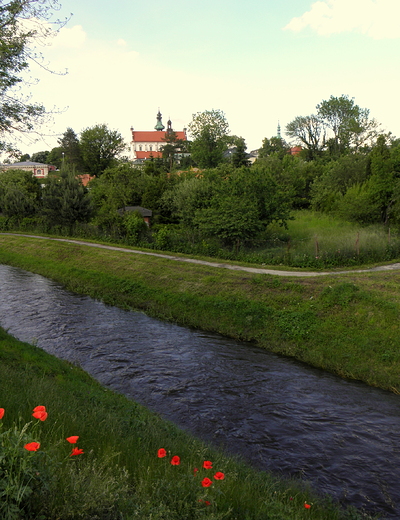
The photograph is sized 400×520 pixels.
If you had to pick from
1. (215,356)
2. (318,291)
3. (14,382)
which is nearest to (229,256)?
(318,291)

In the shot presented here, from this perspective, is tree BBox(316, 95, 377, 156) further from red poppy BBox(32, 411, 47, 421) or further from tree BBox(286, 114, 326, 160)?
red poppy BBox(32, 411, 47, 421)

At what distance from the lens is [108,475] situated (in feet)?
11.6

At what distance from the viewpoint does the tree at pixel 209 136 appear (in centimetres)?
7931

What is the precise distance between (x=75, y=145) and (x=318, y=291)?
9517 cm

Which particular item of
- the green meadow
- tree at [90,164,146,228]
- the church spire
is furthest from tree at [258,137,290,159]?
the church spire

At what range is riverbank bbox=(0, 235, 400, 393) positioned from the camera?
12.2 meters

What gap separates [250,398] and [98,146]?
9162 cm

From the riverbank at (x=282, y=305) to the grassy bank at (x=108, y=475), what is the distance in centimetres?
665

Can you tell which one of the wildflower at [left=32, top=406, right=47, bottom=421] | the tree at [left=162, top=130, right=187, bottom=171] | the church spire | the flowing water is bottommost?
the flowing water

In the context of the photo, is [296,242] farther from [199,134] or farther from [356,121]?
[199,134]

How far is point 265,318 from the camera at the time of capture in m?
15.0

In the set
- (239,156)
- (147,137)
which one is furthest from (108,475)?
(147,137)

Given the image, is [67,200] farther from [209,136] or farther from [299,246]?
[209,136]

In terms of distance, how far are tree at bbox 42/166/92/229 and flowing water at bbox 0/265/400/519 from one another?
819 inches
